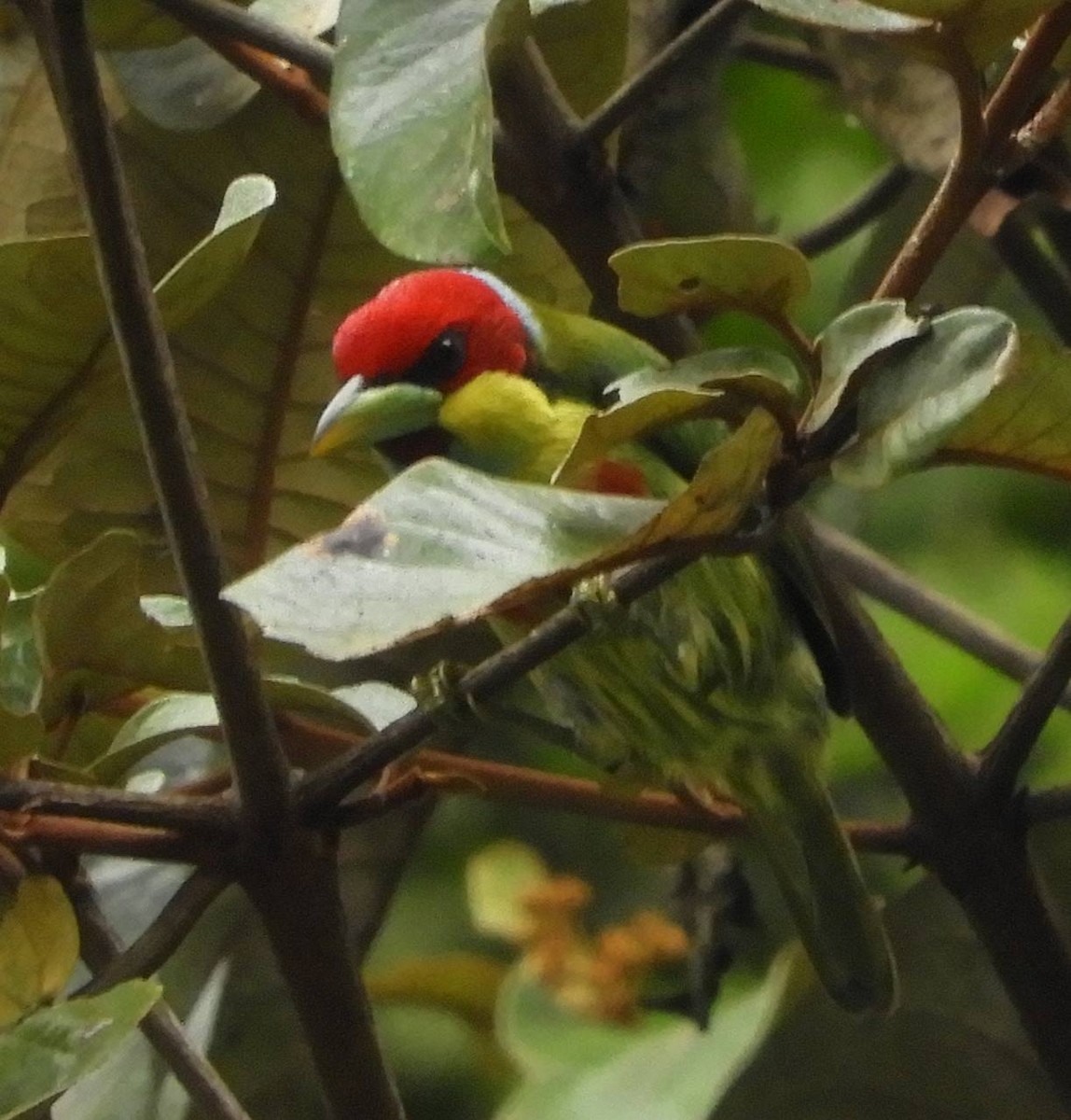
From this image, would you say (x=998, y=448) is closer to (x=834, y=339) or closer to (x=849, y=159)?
(x=834, y=339)

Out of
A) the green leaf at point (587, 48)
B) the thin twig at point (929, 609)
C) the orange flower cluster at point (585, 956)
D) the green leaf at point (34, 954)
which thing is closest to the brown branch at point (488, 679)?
the green leaf at point (34, 954)

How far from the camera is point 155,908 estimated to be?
1151 mm

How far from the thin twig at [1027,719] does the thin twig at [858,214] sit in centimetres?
57

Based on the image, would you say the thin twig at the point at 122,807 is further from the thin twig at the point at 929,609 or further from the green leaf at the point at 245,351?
the thin twig at the point at 929,609

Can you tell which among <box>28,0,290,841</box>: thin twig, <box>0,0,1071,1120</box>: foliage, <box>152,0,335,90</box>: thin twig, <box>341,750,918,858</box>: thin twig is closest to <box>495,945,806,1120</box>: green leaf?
<box>0,0,1071,1120</box>: foliage

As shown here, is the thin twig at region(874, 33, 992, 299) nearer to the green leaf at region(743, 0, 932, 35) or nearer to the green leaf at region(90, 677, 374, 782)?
the green leaf at region(743, 0, 932, 35)

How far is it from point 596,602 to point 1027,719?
0.87 ft

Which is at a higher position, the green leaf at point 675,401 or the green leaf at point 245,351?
the green leaf at point 675,401

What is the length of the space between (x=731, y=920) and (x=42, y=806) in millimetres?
810

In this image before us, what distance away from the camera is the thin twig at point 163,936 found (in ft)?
2.36

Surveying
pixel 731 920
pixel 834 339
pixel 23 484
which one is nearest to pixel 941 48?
pixel 834 339

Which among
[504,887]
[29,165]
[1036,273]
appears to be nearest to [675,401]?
[29,165]

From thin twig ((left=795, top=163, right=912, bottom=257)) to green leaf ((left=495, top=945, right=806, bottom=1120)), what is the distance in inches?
20.3

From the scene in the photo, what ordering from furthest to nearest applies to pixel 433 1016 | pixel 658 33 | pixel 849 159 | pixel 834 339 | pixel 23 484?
1. pixel 849 159
2. pixel 433 1016
3. pixel 658 33
4. pixel 23 484
5. pixel 834 339
